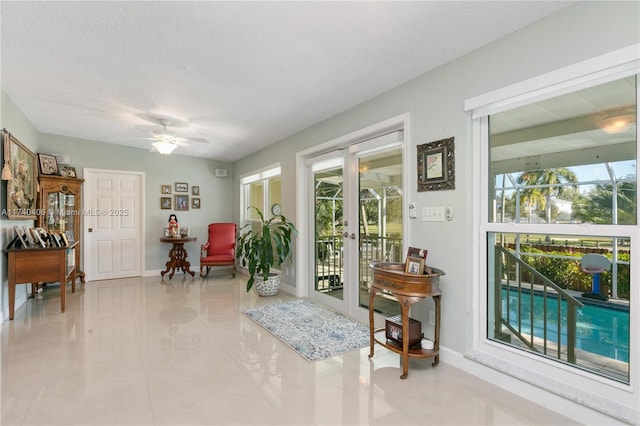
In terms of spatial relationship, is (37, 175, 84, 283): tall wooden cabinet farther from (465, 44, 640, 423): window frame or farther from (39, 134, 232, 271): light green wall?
(465, 44, 640, 423): window frame

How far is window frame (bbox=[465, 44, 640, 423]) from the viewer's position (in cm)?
169

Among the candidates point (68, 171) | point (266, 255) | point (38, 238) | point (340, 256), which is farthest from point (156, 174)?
point (340, 256)

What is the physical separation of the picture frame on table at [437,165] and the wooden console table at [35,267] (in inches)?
161

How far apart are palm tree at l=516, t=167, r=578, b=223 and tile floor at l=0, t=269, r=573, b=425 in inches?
51.9

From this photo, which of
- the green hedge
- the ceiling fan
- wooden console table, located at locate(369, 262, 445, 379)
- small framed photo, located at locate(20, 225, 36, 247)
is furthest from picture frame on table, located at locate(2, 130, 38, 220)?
the green hedge

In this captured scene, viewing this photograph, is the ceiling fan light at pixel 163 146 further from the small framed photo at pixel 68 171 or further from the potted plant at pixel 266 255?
the small framed photo at pixel 68 171

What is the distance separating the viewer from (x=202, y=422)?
1.77 metres

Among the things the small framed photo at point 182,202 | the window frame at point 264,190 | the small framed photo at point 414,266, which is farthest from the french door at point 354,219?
the small framed photo at point 182,202

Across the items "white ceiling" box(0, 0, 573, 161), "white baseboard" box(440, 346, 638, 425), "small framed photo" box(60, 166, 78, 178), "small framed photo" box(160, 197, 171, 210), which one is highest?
"white ceiling" box(0, 0, 573, 161)

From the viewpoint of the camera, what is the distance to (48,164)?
4.95 metres

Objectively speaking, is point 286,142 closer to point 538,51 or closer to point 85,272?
point 538,51

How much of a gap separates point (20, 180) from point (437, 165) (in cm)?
473

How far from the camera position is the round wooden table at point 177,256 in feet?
19.4

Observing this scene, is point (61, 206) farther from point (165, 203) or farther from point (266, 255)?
point (266, 255)
